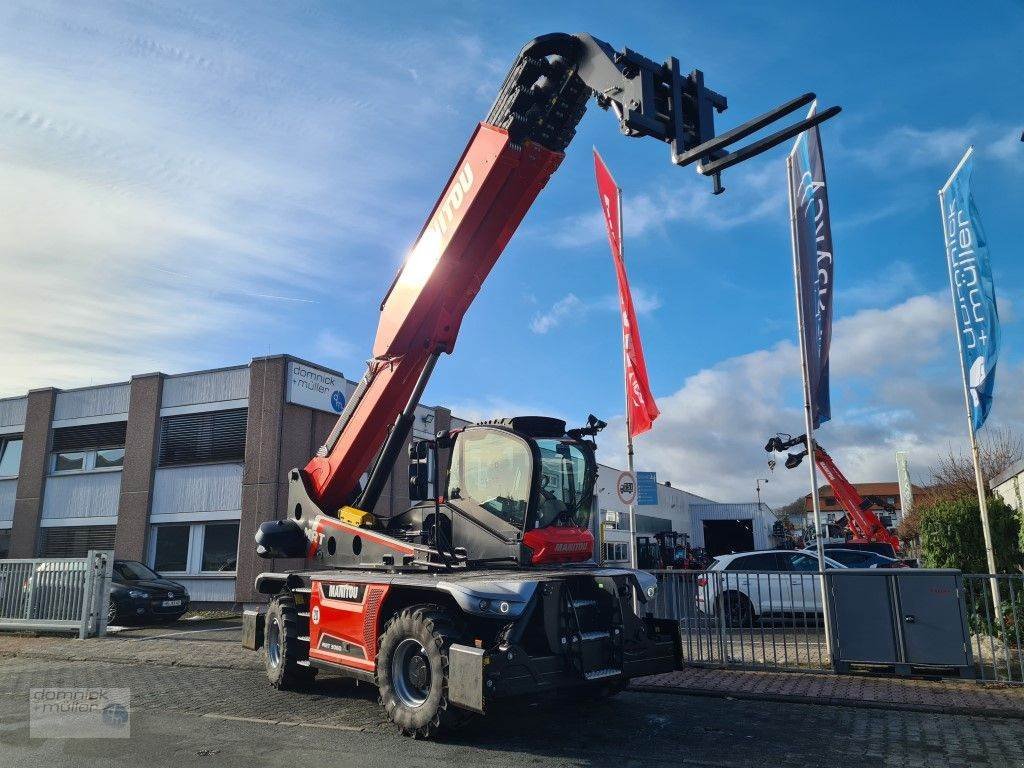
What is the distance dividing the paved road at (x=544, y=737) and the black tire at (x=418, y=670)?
0.21 meters

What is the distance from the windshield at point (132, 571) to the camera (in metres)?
16.6

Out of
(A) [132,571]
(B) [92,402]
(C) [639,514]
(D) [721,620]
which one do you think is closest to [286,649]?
(D) [721,620]

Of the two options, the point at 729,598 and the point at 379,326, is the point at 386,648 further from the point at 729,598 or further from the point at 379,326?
the point at 729,598

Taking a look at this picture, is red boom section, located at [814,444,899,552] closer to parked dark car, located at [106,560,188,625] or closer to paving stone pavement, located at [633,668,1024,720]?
paving stone pavement, located at [633,668,1024,720]

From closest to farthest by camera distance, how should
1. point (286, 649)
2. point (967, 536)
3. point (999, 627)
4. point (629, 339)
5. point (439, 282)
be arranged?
point (439, 282), point (286, 649), point (999, 627), point (967, 536), point (629, 339)

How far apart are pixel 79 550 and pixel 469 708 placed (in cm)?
1994

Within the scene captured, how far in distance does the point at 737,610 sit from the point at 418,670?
18.2ft

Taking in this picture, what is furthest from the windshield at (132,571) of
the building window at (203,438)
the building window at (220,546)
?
the building window at (203,438)

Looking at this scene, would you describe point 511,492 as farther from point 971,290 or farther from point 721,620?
point 971,290

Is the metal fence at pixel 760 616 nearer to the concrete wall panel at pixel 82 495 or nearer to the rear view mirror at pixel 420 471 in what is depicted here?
the rear view mirror at pixel 420 471

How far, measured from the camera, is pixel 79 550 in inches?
840

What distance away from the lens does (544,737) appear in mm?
6426

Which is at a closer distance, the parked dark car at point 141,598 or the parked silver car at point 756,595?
the parked silver car at point 756,595

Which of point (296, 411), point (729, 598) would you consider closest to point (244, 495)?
point (296, 411)
